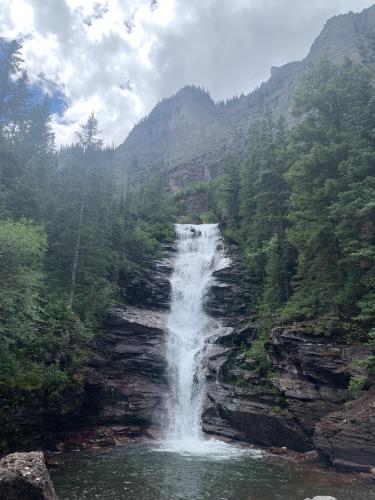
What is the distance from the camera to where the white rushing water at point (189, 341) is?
25406 mm

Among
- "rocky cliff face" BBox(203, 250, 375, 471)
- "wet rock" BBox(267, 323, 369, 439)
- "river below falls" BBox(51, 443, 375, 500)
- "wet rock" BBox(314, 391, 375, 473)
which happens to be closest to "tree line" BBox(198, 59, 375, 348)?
"wet rock" BBox(267, 323, 369, 439)

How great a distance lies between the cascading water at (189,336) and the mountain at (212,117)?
2023 inches

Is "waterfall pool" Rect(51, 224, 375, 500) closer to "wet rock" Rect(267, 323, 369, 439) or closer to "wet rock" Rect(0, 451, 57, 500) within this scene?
"wet rock" Rect(267, 323, 369, 439)

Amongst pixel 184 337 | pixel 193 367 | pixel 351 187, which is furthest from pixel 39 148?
pixel 351 187

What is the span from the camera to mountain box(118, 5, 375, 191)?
105 m

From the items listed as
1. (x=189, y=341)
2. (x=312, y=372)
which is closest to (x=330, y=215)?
(x=312, y=372)

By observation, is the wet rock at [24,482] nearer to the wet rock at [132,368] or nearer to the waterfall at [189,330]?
the waterfall at [189,330]

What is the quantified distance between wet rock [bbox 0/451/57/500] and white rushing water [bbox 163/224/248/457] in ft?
42.9

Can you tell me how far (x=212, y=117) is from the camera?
164m

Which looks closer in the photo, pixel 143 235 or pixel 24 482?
pixel 24 482

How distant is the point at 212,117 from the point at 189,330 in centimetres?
14445

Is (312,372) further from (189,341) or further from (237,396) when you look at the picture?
(189,341)

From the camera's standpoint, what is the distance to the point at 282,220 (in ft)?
113

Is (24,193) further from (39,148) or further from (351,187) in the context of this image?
(351,187)
